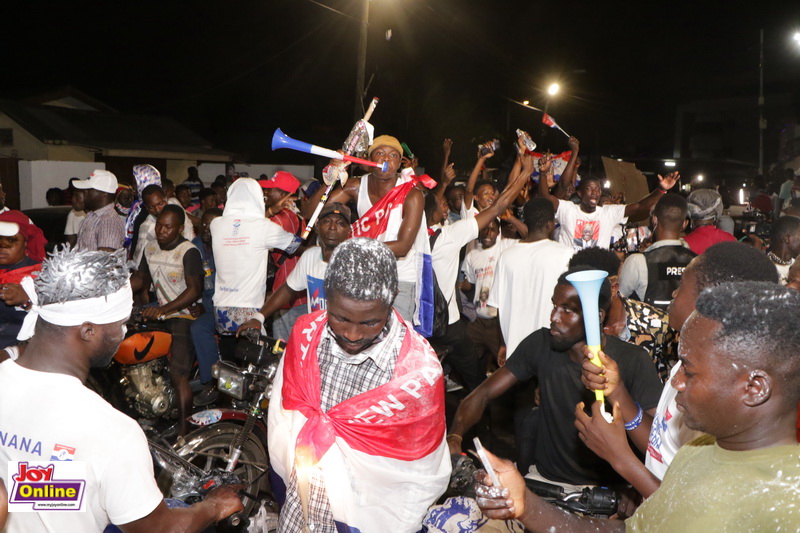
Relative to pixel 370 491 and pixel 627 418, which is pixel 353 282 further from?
pixel 627 418

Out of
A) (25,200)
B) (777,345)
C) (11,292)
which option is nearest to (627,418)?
(777,345)

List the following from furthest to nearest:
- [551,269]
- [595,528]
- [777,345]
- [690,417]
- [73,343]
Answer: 1. [551,269]
2. [73,343]
3. [595,528]
4. [690,417]
5. [777,345]

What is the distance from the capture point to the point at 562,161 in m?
11.0

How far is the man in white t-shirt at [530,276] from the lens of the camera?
5711 millimetres

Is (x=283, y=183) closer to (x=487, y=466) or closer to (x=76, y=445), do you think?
(x=76, y=445)

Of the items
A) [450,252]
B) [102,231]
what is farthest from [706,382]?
[102,231]

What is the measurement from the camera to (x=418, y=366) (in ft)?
9.74

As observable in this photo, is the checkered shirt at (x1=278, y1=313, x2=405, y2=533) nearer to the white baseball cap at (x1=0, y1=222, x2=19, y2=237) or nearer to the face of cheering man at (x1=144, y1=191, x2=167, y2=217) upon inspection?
the white baseball cap at (x1=0, y1=222, x2=19, y2=237)

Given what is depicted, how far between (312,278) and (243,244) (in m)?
1.03

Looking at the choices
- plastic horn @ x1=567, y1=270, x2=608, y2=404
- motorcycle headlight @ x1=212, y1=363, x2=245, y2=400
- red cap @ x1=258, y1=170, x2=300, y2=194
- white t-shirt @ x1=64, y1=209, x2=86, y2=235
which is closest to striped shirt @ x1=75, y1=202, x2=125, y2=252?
red cap @ x1=258, y1=170, x2=300, y2=194

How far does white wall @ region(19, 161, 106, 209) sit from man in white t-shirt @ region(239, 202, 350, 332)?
2171cm

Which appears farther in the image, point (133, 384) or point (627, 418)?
point (133, 384)

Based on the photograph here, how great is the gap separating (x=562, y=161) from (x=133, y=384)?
7.66 m

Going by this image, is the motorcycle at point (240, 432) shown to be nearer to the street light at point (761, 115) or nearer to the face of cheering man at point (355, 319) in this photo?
the face of cheering man at point (355, 319)
